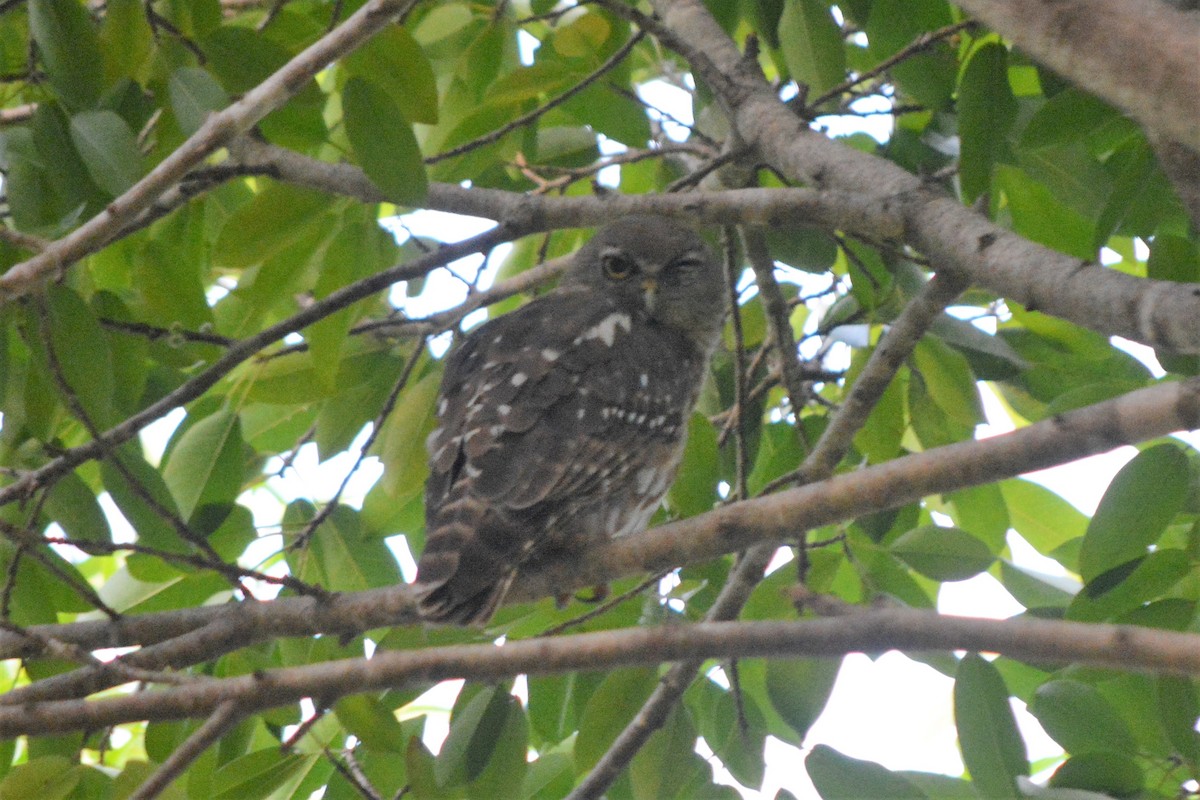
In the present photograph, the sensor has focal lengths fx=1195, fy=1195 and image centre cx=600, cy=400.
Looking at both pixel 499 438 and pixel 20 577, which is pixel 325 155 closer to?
pixel 499 438

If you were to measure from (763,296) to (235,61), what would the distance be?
5.04 feet

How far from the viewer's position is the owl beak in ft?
13.9

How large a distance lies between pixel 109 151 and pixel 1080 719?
93.7 inches

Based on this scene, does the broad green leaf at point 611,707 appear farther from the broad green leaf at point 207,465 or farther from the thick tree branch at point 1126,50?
the thick tree branch at point 1126,50

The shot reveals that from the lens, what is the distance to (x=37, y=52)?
2947 millimetres

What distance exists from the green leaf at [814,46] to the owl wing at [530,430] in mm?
997

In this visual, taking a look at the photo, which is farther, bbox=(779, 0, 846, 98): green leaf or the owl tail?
bbox=(779, 0, 846, 98): green leaf

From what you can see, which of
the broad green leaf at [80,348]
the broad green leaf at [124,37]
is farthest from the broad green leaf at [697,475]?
the broad green leaf at [124,37]

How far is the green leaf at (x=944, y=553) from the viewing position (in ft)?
9.49

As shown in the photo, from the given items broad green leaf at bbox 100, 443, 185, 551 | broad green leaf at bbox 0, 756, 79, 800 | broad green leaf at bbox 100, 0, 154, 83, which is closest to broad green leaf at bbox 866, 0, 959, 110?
broad green leaf at bbox 100, 0, 154, 83

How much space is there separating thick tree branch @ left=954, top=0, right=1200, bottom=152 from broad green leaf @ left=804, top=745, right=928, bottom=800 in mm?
1489

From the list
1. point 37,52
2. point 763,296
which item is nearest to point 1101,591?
point 763,296

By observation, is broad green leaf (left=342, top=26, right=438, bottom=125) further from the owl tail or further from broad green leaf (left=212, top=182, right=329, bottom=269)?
the owl tail

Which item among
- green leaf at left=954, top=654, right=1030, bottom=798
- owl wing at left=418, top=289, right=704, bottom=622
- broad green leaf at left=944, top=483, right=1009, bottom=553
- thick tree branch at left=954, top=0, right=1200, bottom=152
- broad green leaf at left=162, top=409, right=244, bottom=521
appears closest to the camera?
thick tree branch at left=954, top=0, right=1200, bottom=152
